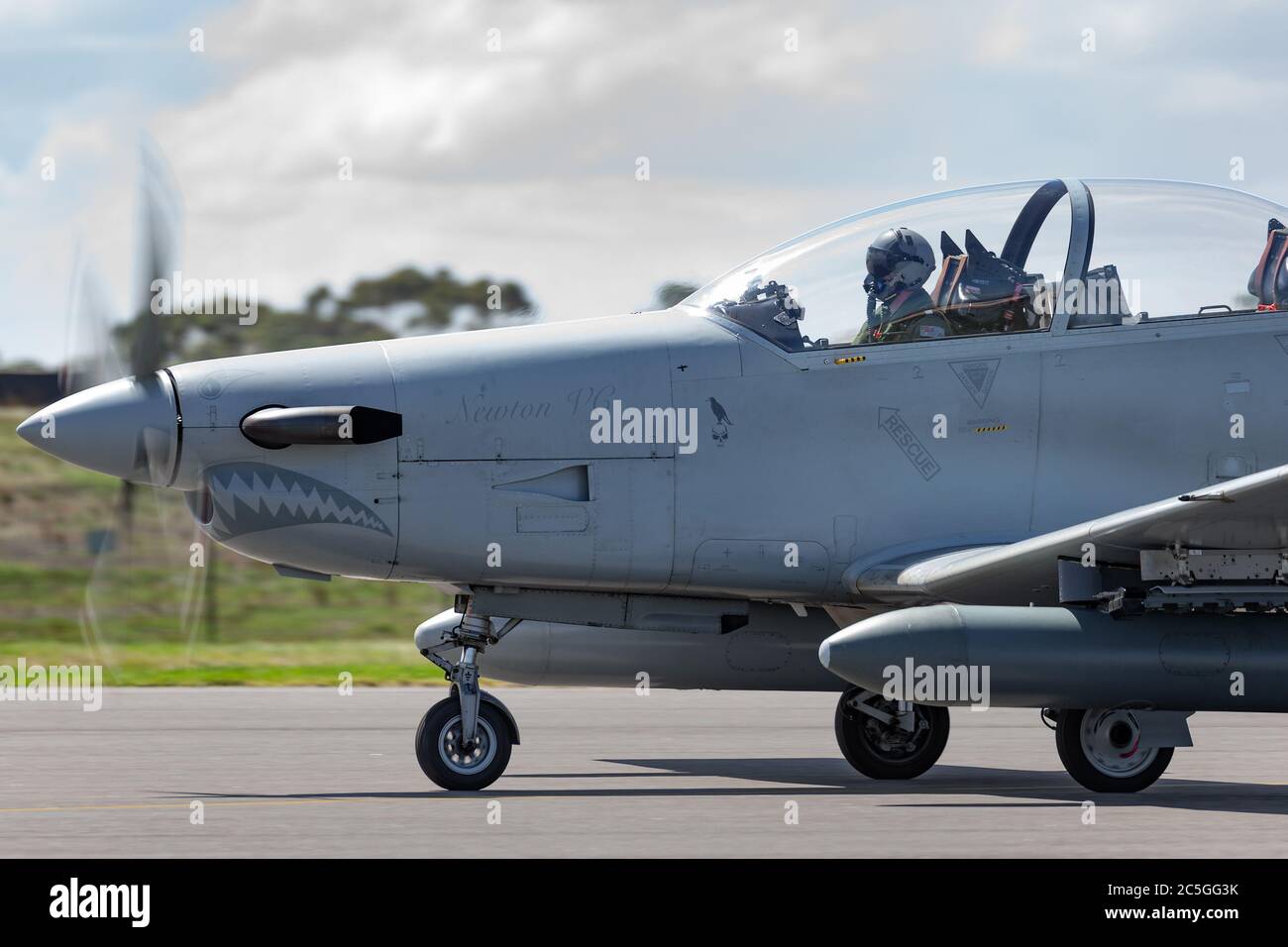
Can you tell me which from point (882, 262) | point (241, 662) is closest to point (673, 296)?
point (882, 262)

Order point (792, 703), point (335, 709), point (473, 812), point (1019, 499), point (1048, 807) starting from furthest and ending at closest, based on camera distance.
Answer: point (792, 703) < point (335, 709) < point (1019, 499) < point (1048, 807) < point (473, 812)

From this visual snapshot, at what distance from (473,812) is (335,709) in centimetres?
760

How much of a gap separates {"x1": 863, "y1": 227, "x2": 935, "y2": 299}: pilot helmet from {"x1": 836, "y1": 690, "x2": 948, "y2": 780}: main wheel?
270cm

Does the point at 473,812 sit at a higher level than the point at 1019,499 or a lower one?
lower

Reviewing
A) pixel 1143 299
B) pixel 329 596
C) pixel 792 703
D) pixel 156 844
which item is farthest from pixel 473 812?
pixel 329 596

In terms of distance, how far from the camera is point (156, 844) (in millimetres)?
7199

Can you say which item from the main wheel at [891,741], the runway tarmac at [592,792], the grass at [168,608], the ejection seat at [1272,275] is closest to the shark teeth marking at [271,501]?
the runway tarmac at [592,792]

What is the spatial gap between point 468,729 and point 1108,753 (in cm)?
358

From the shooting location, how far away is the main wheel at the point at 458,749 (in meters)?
9.23

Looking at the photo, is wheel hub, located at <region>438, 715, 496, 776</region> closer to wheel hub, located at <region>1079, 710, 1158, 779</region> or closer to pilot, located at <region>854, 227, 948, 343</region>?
pilot, located at <region>854, 227, 948, 343</region>

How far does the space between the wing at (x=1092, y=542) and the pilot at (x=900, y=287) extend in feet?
4.15

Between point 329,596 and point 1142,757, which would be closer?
point 1142,757

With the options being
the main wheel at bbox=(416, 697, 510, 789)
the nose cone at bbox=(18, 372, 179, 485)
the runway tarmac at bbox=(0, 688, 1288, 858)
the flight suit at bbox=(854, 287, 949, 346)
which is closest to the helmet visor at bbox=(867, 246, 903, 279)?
the flight suit at bbox=(854, 287, 949, 346)

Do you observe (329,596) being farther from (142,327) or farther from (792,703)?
(142,327)
